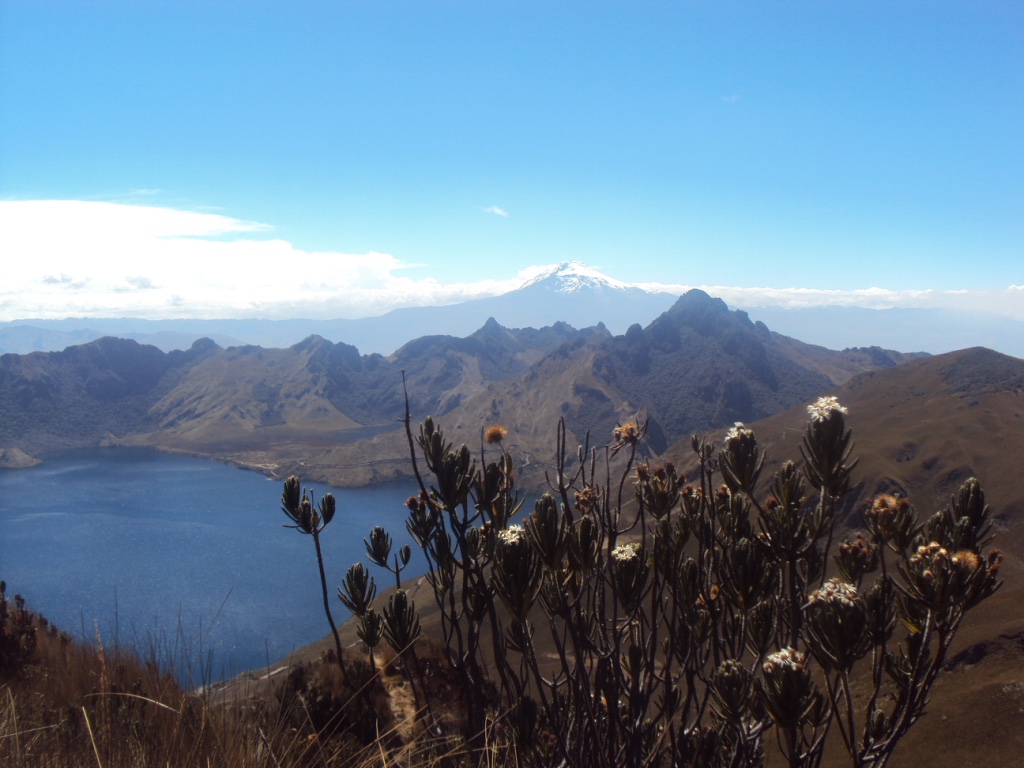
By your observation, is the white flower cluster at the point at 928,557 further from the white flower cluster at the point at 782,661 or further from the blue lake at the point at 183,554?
the blue lake at the point at 183,554

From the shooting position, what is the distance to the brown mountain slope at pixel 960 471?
70.6ft

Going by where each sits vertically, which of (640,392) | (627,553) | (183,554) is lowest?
(183,554)

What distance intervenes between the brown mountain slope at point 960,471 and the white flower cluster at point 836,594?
46 centimetres

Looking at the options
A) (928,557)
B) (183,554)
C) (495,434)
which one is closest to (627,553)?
(495,434)

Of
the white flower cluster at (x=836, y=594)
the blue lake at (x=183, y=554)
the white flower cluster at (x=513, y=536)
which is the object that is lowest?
the blue lake at (x=183, y=554)

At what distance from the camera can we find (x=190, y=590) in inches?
2397

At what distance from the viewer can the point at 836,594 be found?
2.90m

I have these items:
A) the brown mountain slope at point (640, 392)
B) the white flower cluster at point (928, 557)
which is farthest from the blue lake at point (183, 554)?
the brown mountain slope at point (640, 392)

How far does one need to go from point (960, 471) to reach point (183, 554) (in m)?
79.2

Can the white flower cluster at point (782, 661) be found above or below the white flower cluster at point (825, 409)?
below

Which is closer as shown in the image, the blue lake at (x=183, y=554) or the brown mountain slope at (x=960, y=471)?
the brown mountain slope at (x=960, y=471)

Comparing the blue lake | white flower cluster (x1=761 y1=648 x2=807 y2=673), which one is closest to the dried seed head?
white flower cluster (x1=761 y1=648 x2=807 y2=673)

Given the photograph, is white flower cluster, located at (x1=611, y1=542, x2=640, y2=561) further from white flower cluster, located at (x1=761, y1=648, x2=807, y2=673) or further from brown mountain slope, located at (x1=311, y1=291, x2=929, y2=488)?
brown mountain slope, located at (x1=311, y1=291, x2=929, y2=488)

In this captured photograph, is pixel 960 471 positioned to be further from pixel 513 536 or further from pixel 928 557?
pixel 513 536
